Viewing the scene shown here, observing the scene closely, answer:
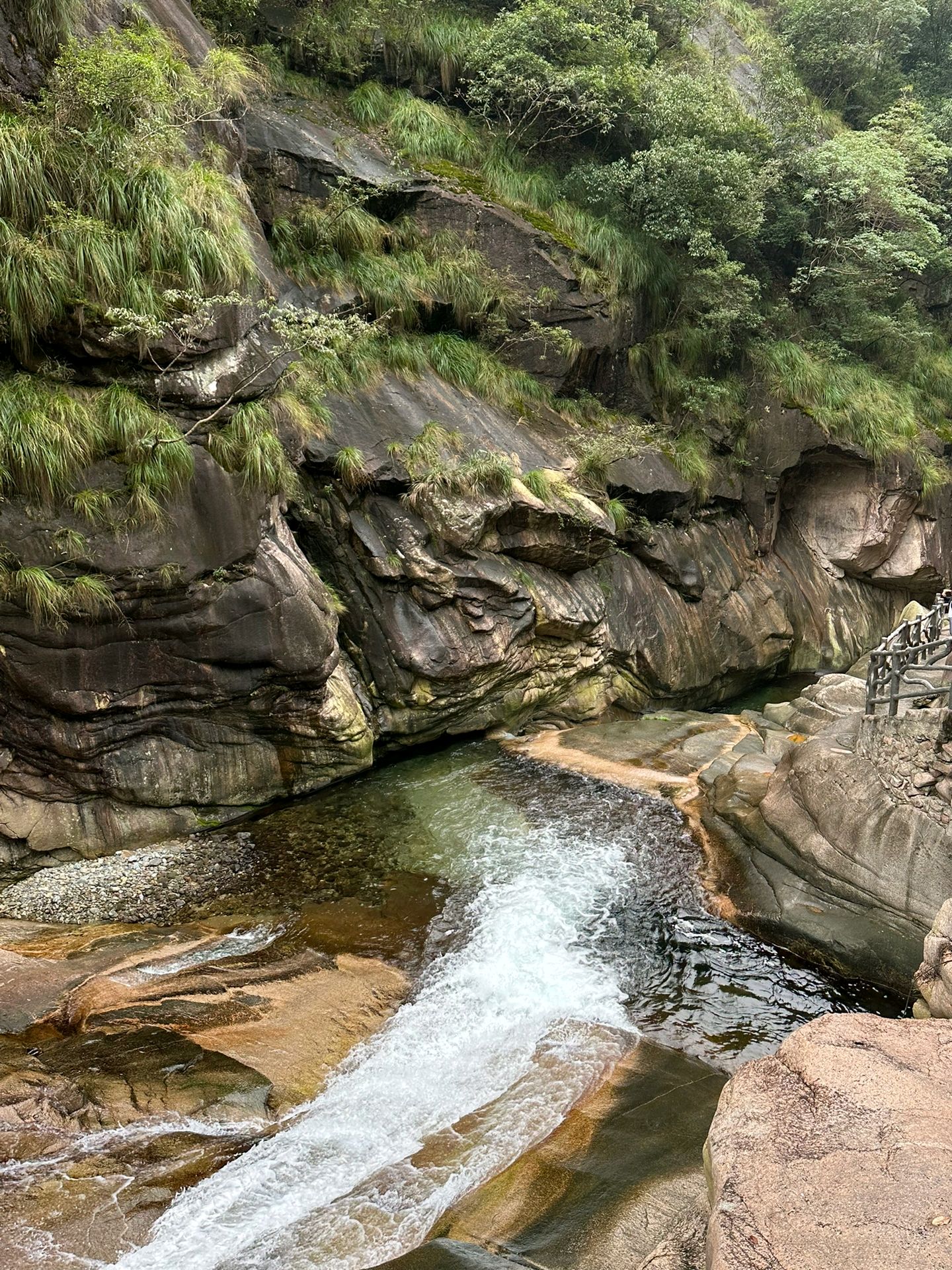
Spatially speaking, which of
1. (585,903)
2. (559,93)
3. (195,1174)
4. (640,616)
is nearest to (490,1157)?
(195,1174)

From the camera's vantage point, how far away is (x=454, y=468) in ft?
43.6

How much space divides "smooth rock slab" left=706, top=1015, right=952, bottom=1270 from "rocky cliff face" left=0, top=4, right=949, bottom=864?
24.3ft

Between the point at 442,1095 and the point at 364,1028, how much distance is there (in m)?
0.98

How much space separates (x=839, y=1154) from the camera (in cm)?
406

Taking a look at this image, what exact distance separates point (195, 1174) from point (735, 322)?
18626mm

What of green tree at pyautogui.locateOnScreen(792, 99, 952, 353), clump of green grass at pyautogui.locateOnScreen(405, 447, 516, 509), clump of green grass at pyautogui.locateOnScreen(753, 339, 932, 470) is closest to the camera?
clump of green grass at pyautogui.locateOnScreen(405, 447, 516, 509)

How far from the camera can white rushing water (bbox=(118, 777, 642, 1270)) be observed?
16.4 feet

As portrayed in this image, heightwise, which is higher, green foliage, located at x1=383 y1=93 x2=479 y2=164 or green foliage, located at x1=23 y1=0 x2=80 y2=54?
green foliage, located at x1=383 y1=93 x2=479 y2=164

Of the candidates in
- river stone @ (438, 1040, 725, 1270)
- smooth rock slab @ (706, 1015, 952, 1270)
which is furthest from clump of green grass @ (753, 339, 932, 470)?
smooth rock slab @ (706, 1015, 952, 1270)

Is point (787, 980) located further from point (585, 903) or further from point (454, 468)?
point (454, 468)

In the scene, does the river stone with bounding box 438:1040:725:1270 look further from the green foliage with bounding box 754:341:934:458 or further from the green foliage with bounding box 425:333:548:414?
the green foliage with bounding box 754:341:934:458

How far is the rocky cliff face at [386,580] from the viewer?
9.59 metres

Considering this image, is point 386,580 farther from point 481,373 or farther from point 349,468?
point 481,373

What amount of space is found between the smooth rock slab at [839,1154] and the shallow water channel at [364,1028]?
6.16 ft
